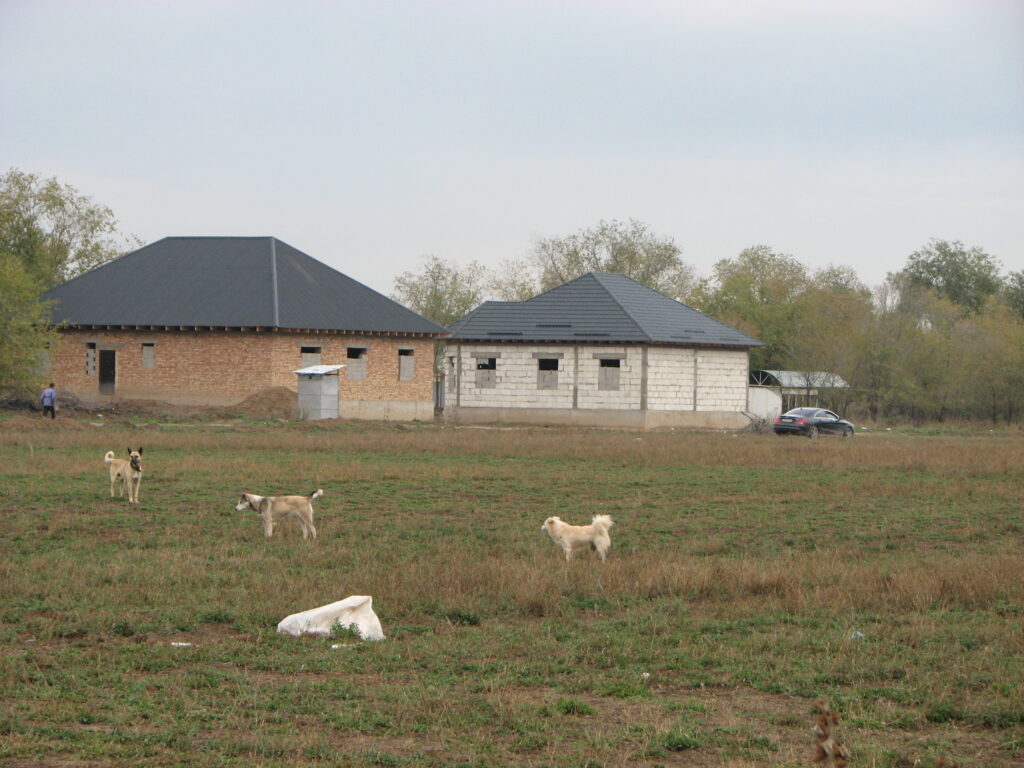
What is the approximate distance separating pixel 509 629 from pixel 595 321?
1697 inches

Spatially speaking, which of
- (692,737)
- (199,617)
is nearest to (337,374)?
(199,617)

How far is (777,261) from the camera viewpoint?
102312 mm

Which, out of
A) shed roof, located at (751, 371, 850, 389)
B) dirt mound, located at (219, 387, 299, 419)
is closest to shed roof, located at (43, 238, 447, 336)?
dirt mound, located at (219, 387, 299, 419)

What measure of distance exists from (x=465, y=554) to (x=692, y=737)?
6978 millimetres

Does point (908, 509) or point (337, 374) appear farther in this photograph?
point (337, 374)

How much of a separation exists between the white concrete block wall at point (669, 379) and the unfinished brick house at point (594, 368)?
0.14ft

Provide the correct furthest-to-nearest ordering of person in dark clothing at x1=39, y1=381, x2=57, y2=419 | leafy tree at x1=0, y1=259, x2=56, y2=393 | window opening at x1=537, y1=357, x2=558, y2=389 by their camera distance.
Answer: window opening at x1=537, y1=357, x2=558, y2=389, leafy tree at x1=0, y1=259, x2=56, y2=393, person in dark clothing at x1=39, y1=381, x2=57, y2=419

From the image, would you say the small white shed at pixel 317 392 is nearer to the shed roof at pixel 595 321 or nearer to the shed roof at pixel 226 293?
the shed roof at pixel 226 293

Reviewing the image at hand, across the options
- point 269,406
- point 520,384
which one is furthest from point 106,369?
point 520,384

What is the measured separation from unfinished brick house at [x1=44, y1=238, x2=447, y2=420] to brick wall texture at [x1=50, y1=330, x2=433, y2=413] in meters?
0.04

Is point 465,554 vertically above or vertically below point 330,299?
below

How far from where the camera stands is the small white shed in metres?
44.7

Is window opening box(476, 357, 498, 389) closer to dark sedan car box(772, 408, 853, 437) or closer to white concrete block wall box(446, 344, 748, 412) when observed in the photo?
white concrete block wall box(446, 344, 748, 412)

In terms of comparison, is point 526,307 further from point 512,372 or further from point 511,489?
point 511,489
